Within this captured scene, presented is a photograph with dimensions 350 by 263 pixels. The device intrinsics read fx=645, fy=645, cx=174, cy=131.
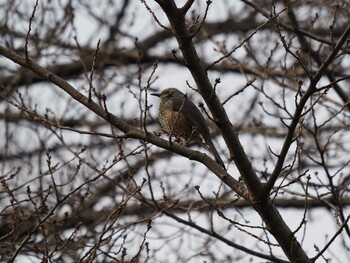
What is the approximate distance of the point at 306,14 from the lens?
10.2m

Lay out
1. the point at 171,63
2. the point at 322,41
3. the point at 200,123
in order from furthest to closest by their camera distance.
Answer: the point at 171,63 → the point at 200,123 → the point at 322,41

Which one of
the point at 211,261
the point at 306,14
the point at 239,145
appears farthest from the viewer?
the point at 306,14

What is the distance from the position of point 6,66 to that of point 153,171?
11.6ft

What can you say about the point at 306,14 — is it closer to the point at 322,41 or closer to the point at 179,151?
the point at 322,41

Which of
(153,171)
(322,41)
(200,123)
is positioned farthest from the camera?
(153,171)

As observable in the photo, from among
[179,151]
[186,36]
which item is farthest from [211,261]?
[186,36]

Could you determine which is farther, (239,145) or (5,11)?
(5,11)

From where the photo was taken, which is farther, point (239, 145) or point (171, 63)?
point (171, 63)

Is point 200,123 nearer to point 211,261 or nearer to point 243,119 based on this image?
point 211,261

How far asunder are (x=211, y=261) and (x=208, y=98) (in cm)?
401

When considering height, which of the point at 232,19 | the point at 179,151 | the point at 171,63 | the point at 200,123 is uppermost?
the point at 232,19

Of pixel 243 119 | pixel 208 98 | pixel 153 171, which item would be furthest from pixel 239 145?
pixel 243 119

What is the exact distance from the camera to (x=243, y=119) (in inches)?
451

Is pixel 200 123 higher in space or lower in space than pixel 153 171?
lower
